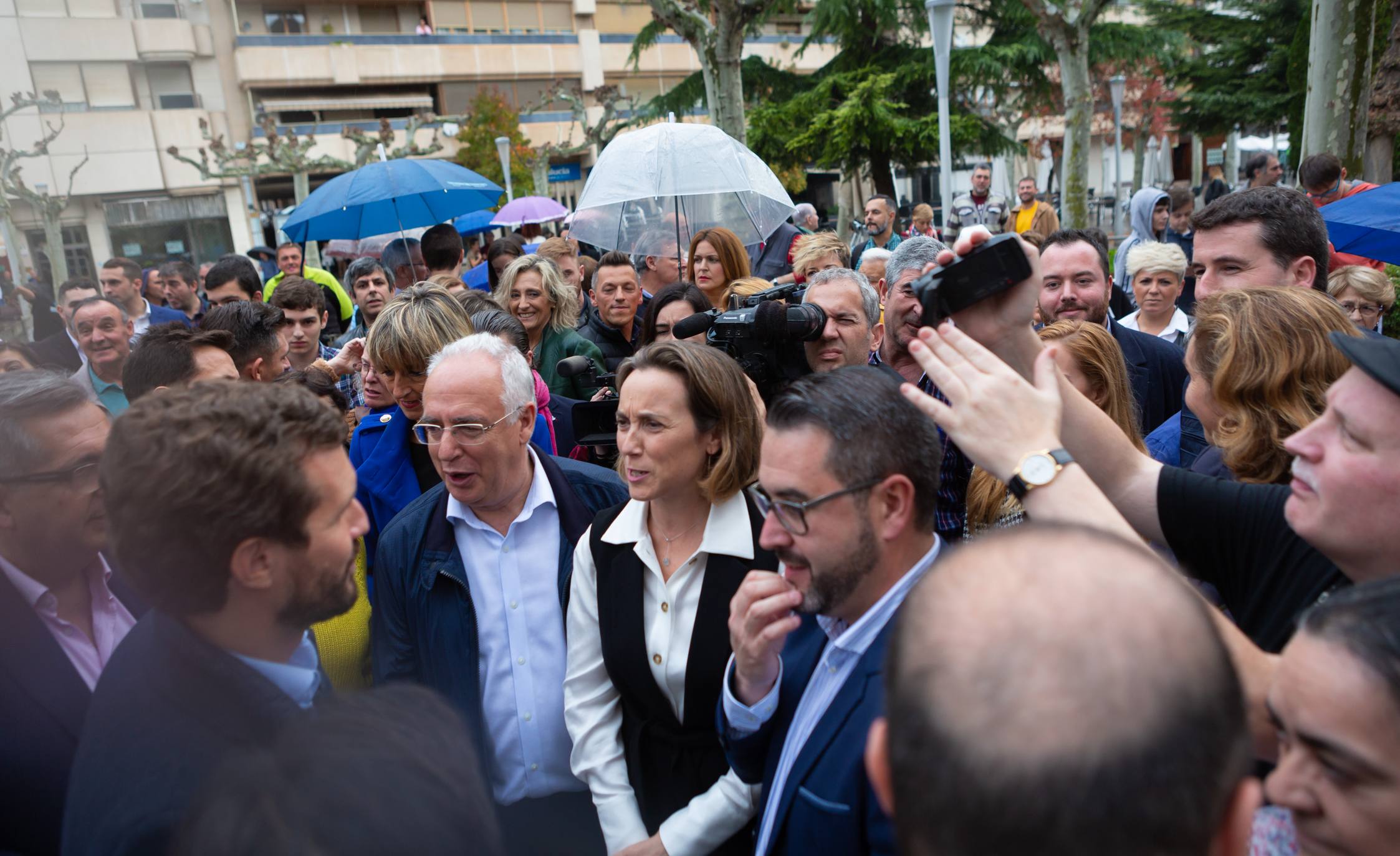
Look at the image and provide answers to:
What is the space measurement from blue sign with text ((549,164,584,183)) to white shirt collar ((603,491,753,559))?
3374 cm

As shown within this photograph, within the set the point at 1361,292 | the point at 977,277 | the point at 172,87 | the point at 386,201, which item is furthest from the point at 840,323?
the point at 172,87

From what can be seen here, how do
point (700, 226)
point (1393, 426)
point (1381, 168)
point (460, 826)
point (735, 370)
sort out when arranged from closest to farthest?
point (460, 826) → point (1393, 426) → point (735, 370) → point (700, 226) → point (1381, 168)

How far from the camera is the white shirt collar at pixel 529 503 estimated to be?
8.61 feet

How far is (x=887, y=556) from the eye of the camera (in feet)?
6.02

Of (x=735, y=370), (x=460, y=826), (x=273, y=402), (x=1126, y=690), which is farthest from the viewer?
(x=735, y=370)

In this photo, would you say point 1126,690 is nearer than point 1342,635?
Yes

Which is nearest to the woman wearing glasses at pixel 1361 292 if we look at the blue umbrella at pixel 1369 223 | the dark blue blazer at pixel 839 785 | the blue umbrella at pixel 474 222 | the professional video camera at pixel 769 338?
the blue umbrella at pixel 1369 223

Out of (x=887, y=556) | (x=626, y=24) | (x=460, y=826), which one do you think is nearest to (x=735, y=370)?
(x=887, y=556)

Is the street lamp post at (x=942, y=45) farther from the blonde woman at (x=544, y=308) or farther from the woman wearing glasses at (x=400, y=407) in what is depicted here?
the woman wearing glasses at (x=400, y=407)

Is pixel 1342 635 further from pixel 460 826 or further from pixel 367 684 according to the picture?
pixel 367 684

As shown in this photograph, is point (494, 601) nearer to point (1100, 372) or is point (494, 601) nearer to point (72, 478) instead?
point (72, 478)

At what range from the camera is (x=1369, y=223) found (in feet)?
12.7

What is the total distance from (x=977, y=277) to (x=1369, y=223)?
125 inches

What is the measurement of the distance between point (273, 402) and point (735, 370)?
1.32m
